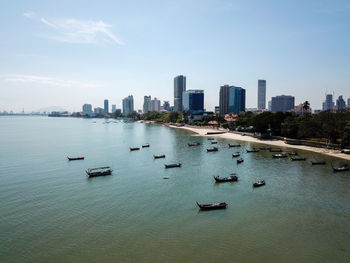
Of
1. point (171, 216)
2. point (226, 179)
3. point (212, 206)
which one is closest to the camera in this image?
point (171, 216)

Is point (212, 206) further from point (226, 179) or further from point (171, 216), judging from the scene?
point (226, 179)

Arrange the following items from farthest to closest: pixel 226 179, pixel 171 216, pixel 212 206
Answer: pixel 226 179 < pixel 212 206 < pixel 171 216

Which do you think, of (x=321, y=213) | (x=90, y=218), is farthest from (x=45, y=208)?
(x=321, y=213)

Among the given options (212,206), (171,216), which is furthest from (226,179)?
(171,216)

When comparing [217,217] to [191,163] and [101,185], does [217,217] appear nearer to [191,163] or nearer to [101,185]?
[101,185]

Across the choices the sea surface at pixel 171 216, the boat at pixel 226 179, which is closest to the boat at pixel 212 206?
the sea surface at pixel 171 216

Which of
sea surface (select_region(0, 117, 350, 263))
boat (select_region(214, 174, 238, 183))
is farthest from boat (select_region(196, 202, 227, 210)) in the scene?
boat (select_region(214, 174, 238, 183))

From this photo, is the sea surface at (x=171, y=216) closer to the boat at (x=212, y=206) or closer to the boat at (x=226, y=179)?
the boat at (x=212, y=206)

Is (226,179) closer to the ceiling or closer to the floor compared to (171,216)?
closer to the ceiling

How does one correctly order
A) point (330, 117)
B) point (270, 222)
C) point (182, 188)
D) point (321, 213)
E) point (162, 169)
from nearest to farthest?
point (270, 222)
point (321, 213)
point (182, 188)
point (162, 169)
point (330, 117)
